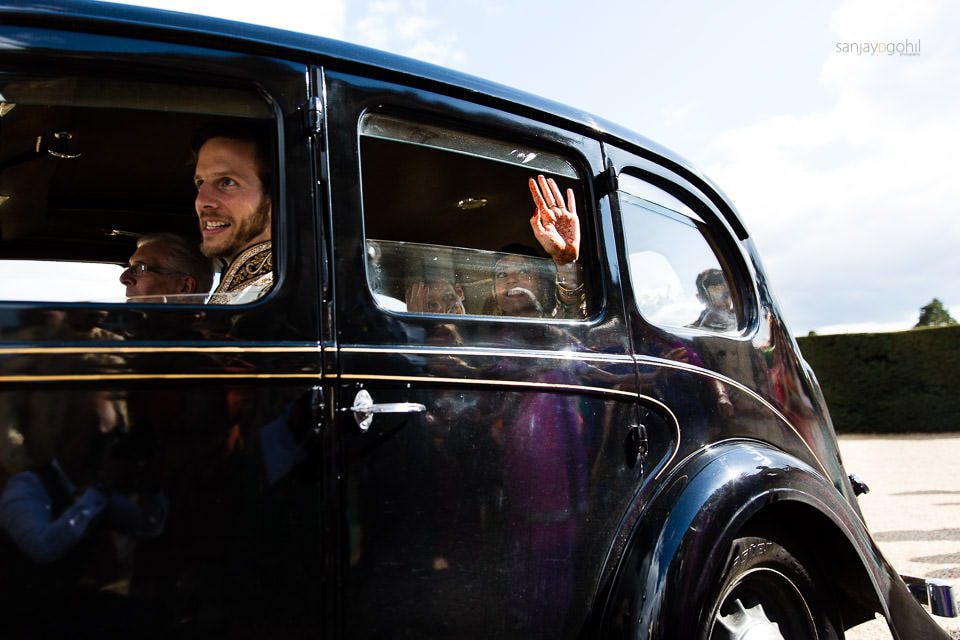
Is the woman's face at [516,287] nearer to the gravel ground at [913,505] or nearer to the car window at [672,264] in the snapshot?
the car window at [672,264]

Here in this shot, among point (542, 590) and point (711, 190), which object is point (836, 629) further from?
point (711, 190)

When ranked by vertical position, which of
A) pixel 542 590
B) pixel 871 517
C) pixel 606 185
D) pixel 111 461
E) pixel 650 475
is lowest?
pixel 871 517

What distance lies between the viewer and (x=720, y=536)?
2.17 m

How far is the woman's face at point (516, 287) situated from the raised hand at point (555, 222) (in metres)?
0.09

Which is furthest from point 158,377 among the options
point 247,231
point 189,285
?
point 189,285

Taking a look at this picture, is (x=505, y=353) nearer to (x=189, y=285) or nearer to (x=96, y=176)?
A: (x=189, y=285)

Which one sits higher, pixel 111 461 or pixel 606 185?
pixel 606 185

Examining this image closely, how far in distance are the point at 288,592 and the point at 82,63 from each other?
3.91ft

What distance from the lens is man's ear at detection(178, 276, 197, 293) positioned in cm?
227

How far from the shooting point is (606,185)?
2.46 meters

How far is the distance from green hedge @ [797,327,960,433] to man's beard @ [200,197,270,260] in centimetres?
1658

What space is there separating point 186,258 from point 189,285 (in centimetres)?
13

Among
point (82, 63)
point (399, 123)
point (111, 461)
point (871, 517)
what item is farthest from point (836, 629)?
point (871, 517)

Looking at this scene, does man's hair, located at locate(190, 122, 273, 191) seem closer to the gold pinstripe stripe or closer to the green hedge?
the gold pinstripe stripe
